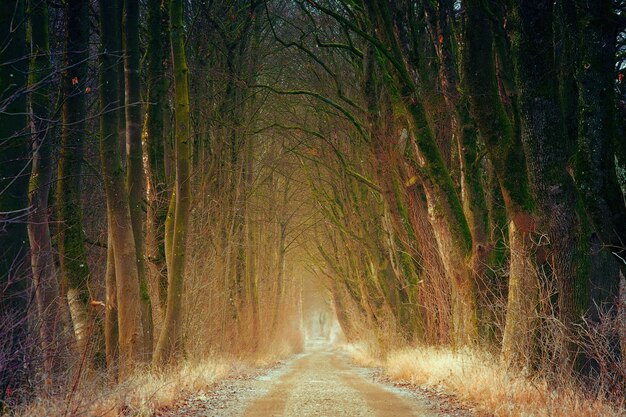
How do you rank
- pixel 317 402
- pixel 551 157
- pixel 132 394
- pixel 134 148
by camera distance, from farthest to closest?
pixel 134 148 → pixel 317 402 → pixel 132 394 → pixel 551 157

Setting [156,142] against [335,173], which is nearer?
[156,142]

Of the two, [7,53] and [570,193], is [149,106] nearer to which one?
[7,53]

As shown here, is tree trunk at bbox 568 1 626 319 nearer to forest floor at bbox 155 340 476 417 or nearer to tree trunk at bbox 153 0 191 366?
forest floor at bbox 155 340 476 417

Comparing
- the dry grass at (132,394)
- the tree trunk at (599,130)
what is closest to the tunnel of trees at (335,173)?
the tree trunk at (599,130)

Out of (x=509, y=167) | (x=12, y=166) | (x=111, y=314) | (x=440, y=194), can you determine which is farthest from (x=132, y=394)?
(x=440, y=194)

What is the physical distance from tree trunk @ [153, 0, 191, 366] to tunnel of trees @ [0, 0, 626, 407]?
35 millimetres

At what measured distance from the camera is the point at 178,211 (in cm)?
1128

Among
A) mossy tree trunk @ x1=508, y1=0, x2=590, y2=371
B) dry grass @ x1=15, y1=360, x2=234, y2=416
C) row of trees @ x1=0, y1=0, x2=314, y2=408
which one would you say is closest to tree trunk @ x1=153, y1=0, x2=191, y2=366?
row of trees @ x1=0, y1=0, x2=314, y2=408

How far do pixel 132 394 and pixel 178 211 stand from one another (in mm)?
4165

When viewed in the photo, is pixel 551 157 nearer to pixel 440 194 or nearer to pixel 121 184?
pixel 440 194

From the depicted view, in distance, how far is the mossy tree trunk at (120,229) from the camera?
9.67 meters

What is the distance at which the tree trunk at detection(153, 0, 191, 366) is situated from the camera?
1112cm

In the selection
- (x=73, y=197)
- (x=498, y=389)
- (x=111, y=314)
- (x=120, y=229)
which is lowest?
(x=498, y=389)

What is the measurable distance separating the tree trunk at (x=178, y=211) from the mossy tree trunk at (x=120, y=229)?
3.34 ft
